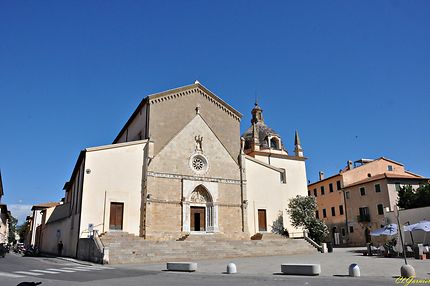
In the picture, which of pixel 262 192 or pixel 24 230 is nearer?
pixel 262 192

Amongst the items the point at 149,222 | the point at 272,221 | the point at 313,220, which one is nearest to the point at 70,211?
the point at 149,222

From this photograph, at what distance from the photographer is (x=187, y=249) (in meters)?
24.2

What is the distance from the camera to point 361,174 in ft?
157

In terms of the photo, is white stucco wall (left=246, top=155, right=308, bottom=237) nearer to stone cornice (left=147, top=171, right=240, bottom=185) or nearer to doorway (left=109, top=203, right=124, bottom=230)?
stone cornice (left=147, top=171, right=240, bottom=185)

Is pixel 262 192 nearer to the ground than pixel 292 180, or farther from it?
nearer to the ground

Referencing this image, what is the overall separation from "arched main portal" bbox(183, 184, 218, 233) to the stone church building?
82 millimetres

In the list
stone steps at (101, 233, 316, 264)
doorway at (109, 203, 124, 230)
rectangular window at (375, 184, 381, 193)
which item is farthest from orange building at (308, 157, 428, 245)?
doorway at (109, 203, 124, 230)

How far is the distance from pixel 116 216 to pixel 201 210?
7299 millimetres

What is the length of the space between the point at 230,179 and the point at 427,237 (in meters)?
15.8

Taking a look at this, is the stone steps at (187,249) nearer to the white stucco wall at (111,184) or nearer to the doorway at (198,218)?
the doorway at (198,218)

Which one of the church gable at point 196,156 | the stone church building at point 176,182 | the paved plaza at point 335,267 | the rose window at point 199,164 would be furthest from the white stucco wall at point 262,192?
the paved plaza at point 335,267

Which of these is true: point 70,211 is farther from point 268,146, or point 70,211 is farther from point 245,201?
point 268,146

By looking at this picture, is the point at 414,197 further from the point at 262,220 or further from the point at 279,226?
the point at 262,220

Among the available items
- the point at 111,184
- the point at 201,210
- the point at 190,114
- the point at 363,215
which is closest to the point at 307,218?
the point at 201,210
